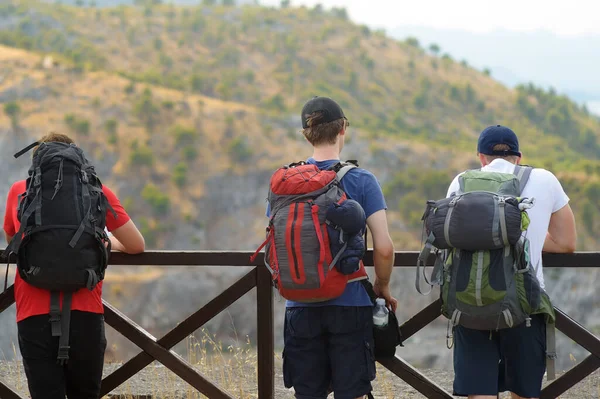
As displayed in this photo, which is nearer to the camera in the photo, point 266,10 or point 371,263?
point 371,263

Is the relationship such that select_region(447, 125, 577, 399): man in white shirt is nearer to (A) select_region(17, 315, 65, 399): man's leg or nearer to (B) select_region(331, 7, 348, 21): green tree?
(A) select_region(17, 315, 65, 399): man's leg

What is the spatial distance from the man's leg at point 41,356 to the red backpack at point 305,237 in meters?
0.99

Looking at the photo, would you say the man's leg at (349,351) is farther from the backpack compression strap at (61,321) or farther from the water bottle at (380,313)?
the backpack compression strap at (61,321)

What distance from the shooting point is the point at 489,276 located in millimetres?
3076

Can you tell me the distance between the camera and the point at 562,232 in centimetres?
342

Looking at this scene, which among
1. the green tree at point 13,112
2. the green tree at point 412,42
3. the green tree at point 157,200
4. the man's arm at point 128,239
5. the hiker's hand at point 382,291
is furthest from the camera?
the green tree at point 412,42

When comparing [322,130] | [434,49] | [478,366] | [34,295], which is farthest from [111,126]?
[478,366]

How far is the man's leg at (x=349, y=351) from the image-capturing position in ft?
10.3

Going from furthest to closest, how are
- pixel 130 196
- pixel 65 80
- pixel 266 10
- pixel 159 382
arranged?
pixel 266 10 → pixel 65 80 → pixel 130 196 → pixel 159 382

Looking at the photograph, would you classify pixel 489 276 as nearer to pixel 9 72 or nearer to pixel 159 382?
pixel 159 382

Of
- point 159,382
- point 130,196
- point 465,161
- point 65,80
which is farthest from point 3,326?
point 159,382

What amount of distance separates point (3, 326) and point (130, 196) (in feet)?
41.0

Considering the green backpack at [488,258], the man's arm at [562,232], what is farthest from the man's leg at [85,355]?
the man's arm at [562,232]

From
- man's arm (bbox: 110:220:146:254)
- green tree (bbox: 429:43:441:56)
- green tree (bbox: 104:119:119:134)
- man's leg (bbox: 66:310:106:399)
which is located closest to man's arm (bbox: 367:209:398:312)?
man's arm (bbox: 110:220:146:254)
